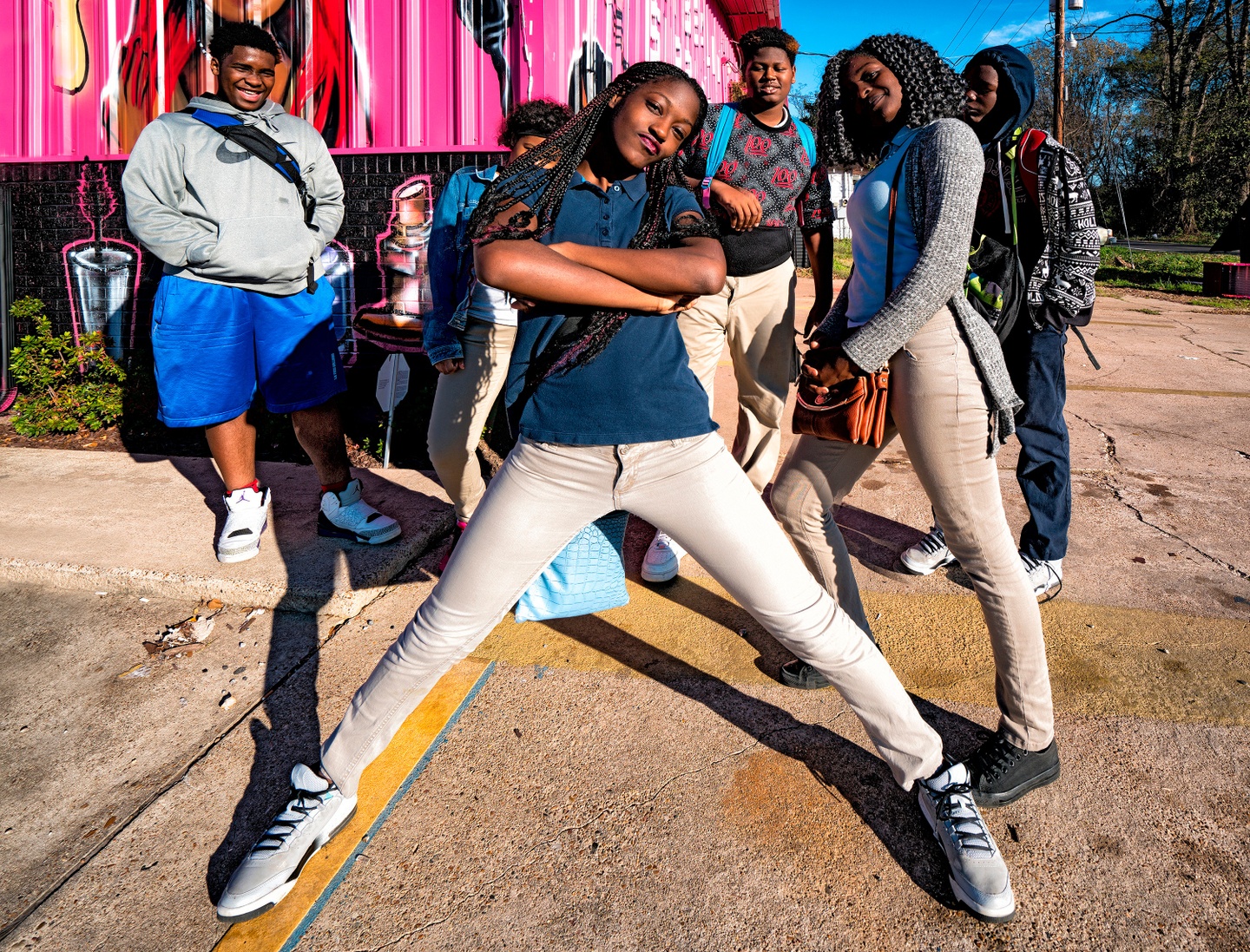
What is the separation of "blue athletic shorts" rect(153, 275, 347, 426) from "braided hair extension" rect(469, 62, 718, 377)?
246 centimetres

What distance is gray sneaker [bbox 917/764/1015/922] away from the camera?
79.0 inches

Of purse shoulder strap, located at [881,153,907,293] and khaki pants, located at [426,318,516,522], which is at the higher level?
purse shoulder strap, located at [881,153,907,293]

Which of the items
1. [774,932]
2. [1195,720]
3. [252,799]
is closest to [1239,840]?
[1195,720]

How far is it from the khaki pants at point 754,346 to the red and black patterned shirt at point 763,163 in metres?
0.26

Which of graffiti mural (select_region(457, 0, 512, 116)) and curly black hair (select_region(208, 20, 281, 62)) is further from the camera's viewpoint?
graffiti mural (select_region(457, 0, 512, 116))

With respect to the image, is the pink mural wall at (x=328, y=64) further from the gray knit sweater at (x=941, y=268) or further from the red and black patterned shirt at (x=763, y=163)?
the gray knit sweater at (x=941, y=268)

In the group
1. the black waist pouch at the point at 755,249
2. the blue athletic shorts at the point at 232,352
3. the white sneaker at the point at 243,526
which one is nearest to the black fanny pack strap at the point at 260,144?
the blue athletic shorts at the point at 232,352

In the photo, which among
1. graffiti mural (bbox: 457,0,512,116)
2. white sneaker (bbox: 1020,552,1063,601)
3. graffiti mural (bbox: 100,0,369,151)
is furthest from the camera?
graffiti mural (bbox: 100,0,369,151)

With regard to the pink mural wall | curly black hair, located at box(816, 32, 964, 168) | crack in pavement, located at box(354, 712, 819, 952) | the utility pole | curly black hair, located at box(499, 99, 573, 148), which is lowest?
crack in pavement, located at box(354, 712, 819, 952)

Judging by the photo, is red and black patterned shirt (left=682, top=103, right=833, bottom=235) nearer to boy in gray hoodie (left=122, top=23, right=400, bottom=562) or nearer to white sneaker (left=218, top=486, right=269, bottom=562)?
boy in gray hoodie (left=122, top=23, right=400, bottom=562)

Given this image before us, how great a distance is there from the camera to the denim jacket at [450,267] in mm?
3344

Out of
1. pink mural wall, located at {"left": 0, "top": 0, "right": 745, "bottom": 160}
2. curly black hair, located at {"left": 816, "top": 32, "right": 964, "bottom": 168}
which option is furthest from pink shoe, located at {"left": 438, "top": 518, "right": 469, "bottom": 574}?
pink mural wall, located at {"left": 0, "top": 0, "right": 745, "bottom": 160}

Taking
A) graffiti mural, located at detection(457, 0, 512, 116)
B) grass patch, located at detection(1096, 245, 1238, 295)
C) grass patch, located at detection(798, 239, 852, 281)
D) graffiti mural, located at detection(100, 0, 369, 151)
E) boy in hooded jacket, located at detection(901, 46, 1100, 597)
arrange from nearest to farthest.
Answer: boy in hooded jacket, located at detection(901, 46, 1100, 597) < graffiti mural, located at detection(457, 0, 512, 116) < graffiti mural, located at detection(100, 0, 369, 151) < grass patch, located at detection(1096, 245, 1238, 295) < grass patch, located at detection(798, 239, 852, 281)

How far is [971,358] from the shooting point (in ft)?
7.50
